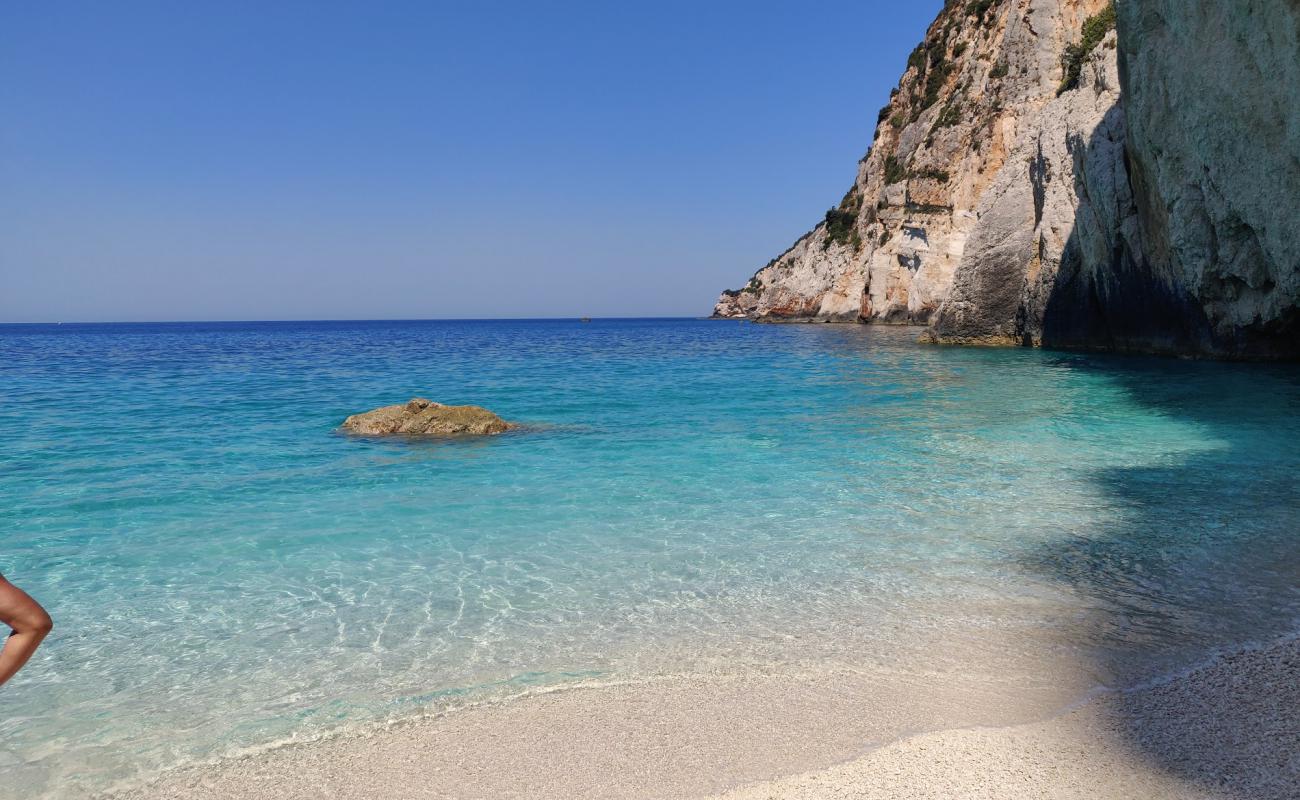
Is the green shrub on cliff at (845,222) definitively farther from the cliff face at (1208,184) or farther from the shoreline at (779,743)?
the shoreline at (779,743)

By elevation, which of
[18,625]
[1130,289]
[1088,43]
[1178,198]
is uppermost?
[1088,43]

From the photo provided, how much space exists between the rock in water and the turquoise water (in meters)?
0.61

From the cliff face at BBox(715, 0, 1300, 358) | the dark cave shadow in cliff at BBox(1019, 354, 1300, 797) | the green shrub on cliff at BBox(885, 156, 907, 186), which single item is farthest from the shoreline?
the green shrub on cliff at BBox(885, 156, 907, 186)

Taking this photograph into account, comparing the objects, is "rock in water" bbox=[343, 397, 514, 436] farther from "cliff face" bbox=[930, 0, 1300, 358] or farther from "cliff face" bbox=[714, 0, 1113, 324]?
"cliff face" bbox=[714, 0, 1113, 324]

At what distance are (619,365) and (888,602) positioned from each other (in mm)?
26429

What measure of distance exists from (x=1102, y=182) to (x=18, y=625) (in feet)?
101

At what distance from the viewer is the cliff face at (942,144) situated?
44.5 meters

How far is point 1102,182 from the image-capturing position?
26.5m

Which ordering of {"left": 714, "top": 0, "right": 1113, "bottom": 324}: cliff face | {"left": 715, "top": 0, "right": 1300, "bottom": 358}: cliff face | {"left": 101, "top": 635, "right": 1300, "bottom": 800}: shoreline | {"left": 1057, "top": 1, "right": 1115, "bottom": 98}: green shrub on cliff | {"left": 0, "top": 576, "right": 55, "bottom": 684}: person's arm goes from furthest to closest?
{"left": 714, "top": 0, "right": 1113, "bottom": 324}: cliff face, {"left": 1057, "top": 1, "right": 1115, "bottom": 98}: green shrub on cliff, {"left": 715, "top": 0, "right": 1300, "bottom": 358}: cliff face, {"left": 101, "top": 635, "right": 1300, "bottom": 800}: shoreline, {"left": 0, "top": 576, "right": 55, "bottom": 684}: person's arm

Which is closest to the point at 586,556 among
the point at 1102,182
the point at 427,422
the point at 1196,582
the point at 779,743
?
the point at 779,743

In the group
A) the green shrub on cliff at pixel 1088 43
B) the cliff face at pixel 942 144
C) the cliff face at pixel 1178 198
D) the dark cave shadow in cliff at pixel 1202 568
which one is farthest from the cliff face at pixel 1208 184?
the cliff face at pixel 942 144

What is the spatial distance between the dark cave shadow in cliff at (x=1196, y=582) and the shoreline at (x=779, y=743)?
6 cm

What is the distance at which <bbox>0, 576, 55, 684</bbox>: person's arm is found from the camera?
2170mm

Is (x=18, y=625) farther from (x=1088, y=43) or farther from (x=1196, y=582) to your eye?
(x=1088, y=43)
